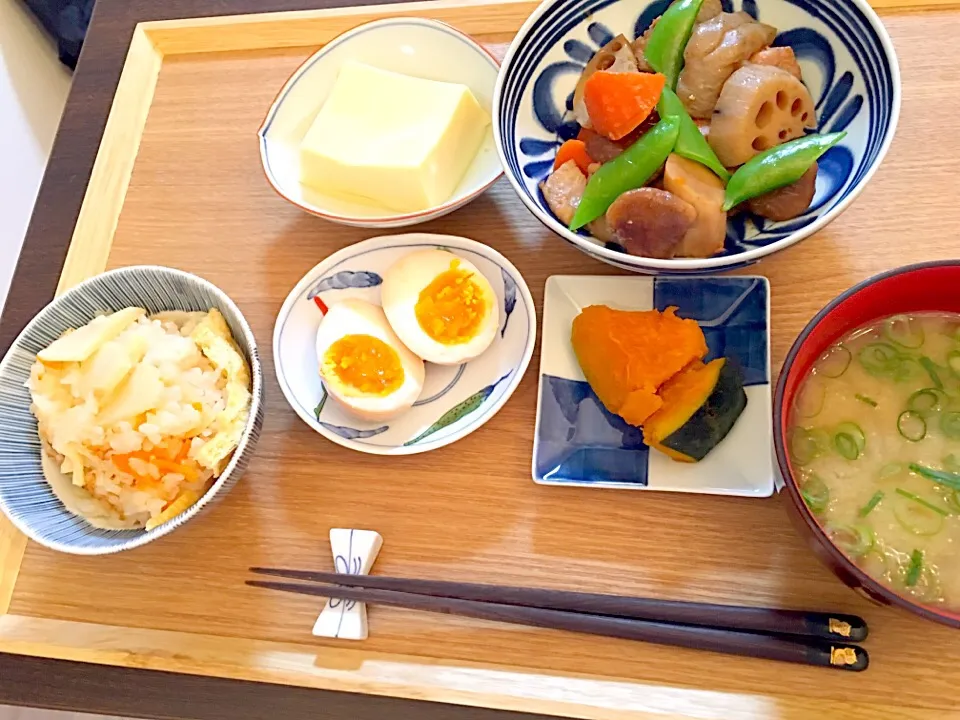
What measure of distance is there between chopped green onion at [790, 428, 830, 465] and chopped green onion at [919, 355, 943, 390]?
0.15 m

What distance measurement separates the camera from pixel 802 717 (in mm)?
914

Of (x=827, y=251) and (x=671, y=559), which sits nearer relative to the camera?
(x=671, y=559)

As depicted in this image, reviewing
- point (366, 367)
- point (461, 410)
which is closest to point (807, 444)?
point (461, 410)

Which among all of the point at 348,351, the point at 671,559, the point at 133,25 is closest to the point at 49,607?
the point at 348,351

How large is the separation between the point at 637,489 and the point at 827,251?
18.2 inches

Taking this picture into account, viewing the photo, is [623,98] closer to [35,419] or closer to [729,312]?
[729,312]

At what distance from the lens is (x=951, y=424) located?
93cm

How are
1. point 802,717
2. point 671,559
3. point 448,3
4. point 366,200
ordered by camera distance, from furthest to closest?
1. point 448,3
2. point 366,200
3. point 671,559
4. point 802,717

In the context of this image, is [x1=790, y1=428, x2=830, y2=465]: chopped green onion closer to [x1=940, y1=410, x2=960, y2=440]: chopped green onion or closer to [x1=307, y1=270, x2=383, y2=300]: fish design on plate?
[x1=940, y1=410, x2=960, y2=440]: chopped green onion

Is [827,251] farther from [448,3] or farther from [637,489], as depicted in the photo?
[448,3]

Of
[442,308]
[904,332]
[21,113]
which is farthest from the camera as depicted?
[21,113]

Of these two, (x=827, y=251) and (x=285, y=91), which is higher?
(x=827, y=251)

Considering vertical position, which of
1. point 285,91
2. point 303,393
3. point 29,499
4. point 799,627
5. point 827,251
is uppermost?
point 827,251

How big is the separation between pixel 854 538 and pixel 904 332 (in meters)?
0.27
